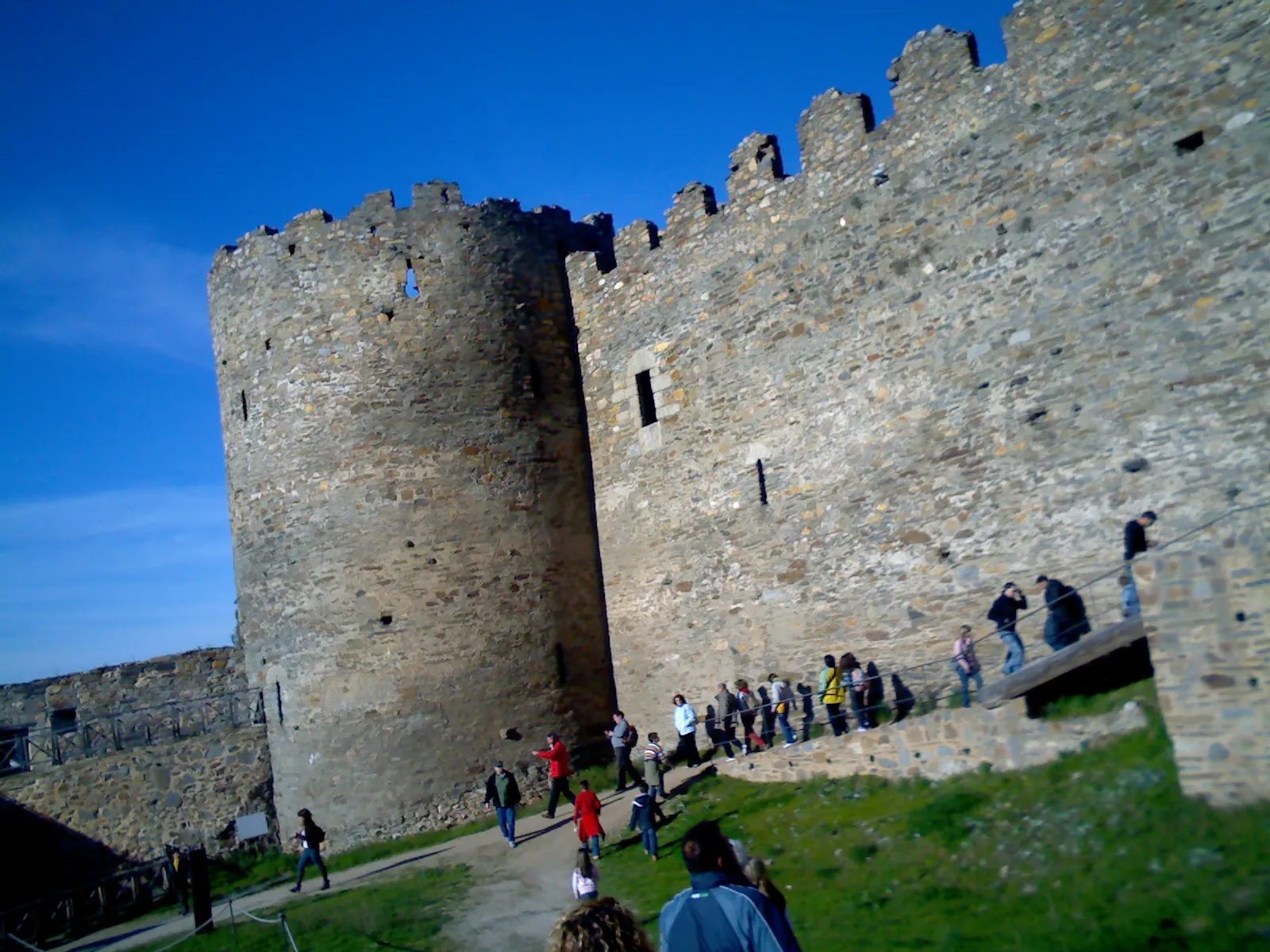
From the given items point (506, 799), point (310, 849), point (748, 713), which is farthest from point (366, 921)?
point (748, 713)

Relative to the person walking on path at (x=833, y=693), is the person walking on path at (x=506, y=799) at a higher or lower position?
lower

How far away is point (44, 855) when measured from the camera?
16734 mm

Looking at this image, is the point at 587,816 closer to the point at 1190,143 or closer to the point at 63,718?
the point at 1190,143

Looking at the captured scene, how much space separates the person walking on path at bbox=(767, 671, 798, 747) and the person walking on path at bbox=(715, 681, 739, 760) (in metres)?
0.63

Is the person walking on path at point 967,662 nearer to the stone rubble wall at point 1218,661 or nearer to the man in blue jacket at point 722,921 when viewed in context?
the stone rubble wall at point 1218,661

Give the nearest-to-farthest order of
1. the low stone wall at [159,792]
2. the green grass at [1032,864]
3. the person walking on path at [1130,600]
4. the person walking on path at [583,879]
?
the green grass at [1032,864], the person walking on path at [583,879], the person walking on path at [1130,600], the low stone wall at [159,792]

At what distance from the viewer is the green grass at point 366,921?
1028 cm

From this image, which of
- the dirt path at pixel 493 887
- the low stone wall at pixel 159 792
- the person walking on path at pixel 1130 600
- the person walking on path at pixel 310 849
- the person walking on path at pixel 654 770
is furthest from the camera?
the low stone wall at pixel 159 792

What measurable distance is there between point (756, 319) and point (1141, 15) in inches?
243

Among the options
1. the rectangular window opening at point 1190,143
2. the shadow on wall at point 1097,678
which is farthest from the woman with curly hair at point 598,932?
the rectangular window opening at point 1190,143

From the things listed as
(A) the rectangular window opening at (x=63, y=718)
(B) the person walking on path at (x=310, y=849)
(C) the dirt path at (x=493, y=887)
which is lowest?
(C) the dirt path at (x=493, y=887)

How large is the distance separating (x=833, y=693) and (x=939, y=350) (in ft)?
14.9

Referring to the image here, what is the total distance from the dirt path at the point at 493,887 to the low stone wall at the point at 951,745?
110 inches

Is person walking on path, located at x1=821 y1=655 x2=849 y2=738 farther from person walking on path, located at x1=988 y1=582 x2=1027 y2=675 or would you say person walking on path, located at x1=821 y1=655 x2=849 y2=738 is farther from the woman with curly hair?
the woman with curly hair
